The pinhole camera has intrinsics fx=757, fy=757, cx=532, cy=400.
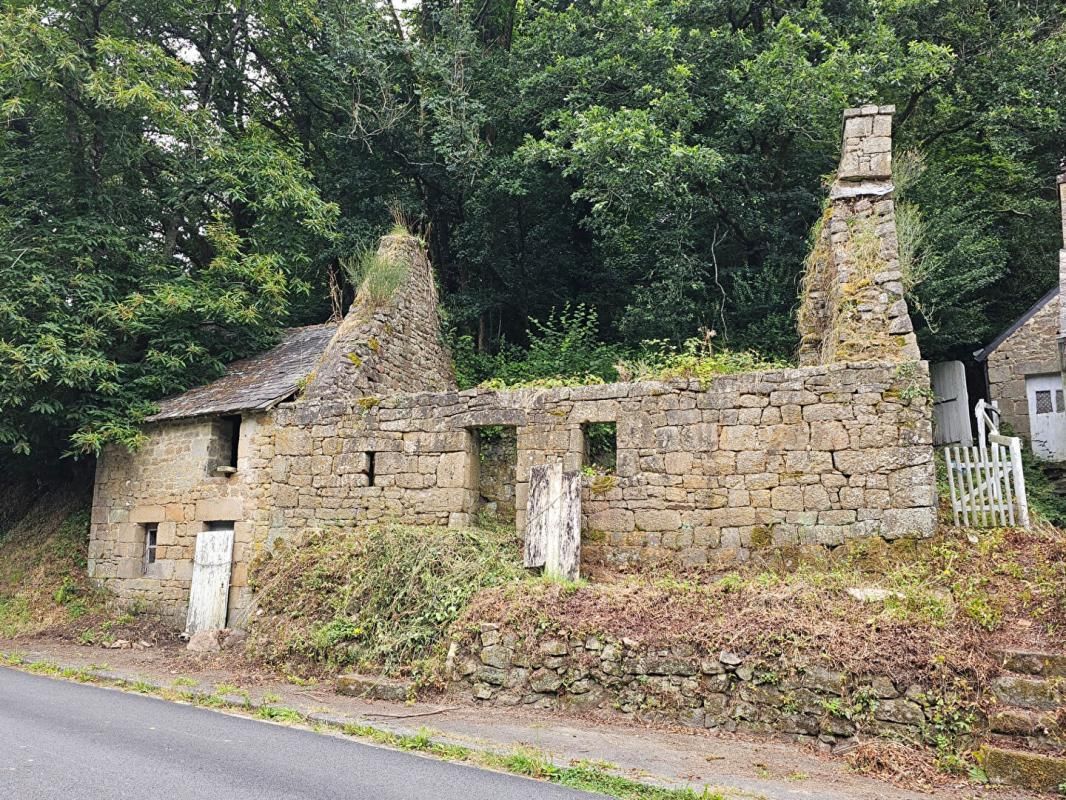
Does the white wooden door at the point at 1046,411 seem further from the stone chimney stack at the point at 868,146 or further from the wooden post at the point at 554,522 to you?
the wooden post at the point at 554,522

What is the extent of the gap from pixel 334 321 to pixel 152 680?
305 inches

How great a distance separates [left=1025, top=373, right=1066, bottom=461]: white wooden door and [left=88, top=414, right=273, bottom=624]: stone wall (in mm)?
14754

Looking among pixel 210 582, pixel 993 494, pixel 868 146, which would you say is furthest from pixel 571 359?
pixel 993 494

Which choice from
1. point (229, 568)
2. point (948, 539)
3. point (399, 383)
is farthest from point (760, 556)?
point (229, 568)

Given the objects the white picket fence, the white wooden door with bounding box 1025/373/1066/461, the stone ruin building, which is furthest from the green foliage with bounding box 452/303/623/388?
the white wooden door with bounding box 1025/373/1066/461

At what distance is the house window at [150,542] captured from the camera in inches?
478

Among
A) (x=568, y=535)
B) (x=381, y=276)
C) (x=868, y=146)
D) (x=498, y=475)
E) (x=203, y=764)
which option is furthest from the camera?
(x=381, y=276)

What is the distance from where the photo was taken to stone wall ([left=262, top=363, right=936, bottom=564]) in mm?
7816

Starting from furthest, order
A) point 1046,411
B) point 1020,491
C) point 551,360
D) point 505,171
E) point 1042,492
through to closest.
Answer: point 505,171
point 1046,411
point 551,360
point 1042,492
point 1020,491

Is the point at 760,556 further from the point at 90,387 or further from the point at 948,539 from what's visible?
the point at 90,387

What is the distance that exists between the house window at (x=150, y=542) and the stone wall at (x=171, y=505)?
68mm

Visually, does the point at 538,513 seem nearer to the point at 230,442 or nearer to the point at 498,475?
the point at 498,475

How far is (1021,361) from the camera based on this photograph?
1545 cm

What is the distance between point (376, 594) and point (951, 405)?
1338 centimetres
